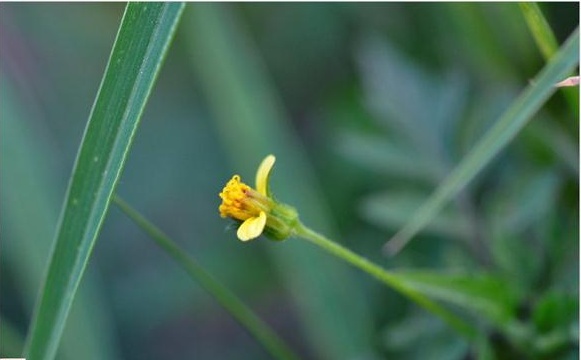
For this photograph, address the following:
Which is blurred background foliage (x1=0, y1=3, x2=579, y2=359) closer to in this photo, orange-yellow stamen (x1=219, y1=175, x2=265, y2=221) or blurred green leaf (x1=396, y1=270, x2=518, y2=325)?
blurred green leaf (x1=396, y1=270, x2=518, y2=325)

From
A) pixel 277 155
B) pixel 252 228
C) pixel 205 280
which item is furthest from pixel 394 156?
pixel 252 228

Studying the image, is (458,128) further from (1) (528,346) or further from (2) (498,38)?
(1) (528,346)

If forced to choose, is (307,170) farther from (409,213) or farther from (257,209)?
(257,209)

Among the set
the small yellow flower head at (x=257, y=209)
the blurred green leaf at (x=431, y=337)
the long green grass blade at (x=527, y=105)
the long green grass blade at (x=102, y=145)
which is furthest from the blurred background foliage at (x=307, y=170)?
the long green grass blade at (x=102, y=145)

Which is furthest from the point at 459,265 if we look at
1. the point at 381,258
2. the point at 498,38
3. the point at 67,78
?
the point at 67,78

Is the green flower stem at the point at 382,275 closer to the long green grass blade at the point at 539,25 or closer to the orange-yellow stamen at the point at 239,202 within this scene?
the orange-yellow stamen at the point at 239,202

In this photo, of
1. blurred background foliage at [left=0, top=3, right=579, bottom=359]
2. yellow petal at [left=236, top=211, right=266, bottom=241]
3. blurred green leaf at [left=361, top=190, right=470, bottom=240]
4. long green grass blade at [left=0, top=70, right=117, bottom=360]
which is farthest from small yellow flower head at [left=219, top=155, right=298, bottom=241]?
long green grass blade at [left=0, top=70, right=117, bottom=360]

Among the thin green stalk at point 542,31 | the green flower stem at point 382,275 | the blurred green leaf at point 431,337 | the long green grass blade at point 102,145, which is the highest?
the long green grass blade at point 102,145
